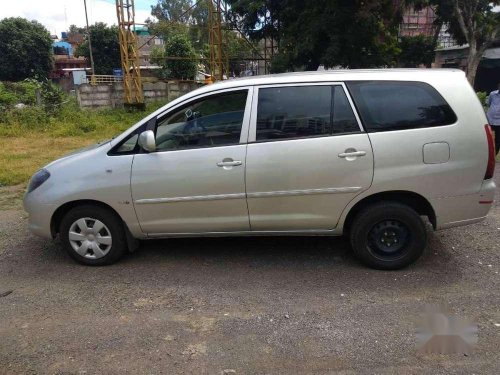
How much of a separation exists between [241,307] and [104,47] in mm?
56035

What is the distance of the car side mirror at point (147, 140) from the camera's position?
394 centimetres

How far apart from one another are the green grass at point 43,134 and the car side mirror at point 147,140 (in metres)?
5.13

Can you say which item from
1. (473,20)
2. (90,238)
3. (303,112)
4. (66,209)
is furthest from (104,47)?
(303,112)

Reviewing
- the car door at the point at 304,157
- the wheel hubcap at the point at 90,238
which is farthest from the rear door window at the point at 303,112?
the wheel hubcap at the point at 90,238

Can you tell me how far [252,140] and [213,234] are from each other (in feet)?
3.09

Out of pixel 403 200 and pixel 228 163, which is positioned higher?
pixel 228 163

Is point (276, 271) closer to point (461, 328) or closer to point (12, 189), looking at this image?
point (461, 328)

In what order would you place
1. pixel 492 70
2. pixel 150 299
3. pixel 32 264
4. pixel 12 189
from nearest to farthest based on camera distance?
pixel 150 299 < pixel 32 264 < pixel 12 189 < pixel 492 70

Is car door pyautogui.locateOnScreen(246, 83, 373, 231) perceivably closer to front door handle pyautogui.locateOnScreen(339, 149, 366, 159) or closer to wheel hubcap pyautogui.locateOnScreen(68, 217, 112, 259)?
front door handle pyautogui.locateOnScreen(339, 149, 366, 159)

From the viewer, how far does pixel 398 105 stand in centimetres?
389

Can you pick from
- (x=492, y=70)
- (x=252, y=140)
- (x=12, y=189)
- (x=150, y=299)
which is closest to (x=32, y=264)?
(x=150, y=299)

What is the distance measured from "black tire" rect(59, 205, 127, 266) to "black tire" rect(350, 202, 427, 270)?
2.14 meters

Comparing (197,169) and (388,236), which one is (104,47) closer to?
(197,169)

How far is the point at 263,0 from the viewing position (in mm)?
19391
